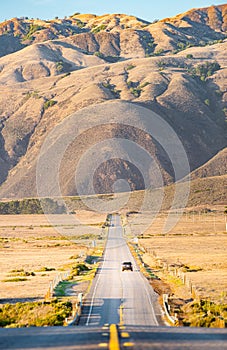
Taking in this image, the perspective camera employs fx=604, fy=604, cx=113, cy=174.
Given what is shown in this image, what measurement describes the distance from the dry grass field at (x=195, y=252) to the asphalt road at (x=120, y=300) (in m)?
2.19

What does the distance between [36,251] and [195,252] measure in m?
20.3

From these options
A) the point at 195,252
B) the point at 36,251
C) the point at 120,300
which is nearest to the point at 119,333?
the point at 120,300

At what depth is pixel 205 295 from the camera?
31078 mm

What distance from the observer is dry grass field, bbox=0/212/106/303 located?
36.8 meters

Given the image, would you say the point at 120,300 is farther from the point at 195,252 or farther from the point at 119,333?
the point at 195,252

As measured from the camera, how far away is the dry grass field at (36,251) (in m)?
36.8

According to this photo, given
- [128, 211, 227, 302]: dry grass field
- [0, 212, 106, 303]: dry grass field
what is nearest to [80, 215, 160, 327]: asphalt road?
[128, 211, 227, 302]: dry grass field

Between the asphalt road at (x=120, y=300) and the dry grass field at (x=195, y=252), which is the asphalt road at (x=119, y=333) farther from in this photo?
the dry grass field at (x=195, y=252)

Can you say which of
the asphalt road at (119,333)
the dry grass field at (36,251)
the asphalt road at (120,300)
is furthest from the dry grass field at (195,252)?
the dry grass field at (36,251)

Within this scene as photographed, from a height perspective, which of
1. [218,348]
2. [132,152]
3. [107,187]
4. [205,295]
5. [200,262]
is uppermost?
[132,152]

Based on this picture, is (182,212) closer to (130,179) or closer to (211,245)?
(130,179)

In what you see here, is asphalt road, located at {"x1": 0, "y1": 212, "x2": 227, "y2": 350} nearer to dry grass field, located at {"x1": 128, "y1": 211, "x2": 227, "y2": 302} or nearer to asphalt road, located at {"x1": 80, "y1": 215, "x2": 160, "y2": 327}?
asphalt road, located at {"x1": 80, "y1": 215, "x2": 160, "y2": 327}

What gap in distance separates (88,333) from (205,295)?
1494cm

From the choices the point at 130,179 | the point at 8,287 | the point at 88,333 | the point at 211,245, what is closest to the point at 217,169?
the point at 130,179
